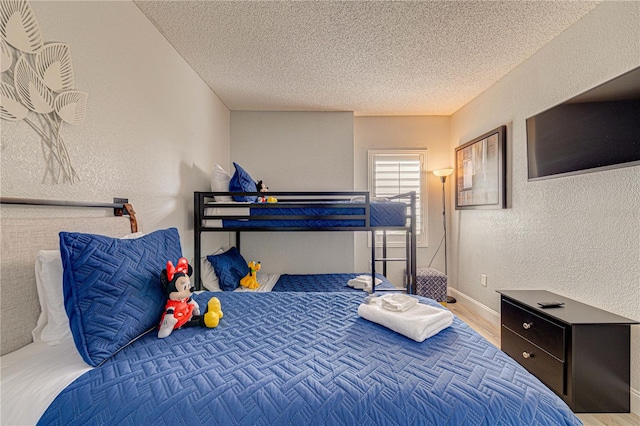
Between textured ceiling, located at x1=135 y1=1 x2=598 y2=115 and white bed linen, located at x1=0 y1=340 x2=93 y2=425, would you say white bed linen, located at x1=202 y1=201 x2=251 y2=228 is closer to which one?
textured ceiling, located at x1=135 y1=1 x2=598 y2=115

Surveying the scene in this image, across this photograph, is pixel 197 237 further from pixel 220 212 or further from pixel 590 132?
pixel 590 132

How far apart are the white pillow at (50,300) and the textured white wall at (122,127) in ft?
0.79

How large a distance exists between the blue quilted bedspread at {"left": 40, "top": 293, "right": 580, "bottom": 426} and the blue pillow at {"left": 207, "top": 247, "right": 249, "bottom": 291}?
147 cm

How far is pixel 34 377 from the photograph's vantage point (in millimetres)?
891

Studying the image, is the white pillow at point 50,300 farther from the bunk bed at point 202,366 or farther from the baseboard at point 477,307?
the baseboard at point 477,307

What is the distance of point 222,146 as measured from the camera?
348 centimetres

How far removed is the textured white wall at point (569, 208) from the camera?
1.72 metres

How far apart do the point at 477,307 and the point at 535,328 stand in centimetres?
148

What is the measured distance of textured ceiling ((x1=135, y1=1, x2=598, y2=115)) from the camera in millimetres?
1881

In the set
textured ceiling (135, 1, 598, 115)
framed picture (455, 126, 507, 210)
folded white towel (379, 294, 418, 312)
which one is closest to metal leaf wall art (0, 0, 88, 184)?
textured ceiling (135, 1, 598, 115)

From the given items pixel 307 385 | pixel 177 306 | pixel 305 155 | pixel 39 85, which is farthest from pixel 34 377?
pixel 305 155

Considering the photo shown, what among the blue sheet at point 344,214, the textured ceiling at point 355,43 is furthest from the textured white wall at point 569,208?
the blue sheet at point 344,214

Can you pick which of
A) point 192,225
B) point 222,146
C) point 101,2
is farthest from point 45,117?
point 222,146

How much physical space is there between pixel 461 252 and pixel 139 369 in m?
3.69
